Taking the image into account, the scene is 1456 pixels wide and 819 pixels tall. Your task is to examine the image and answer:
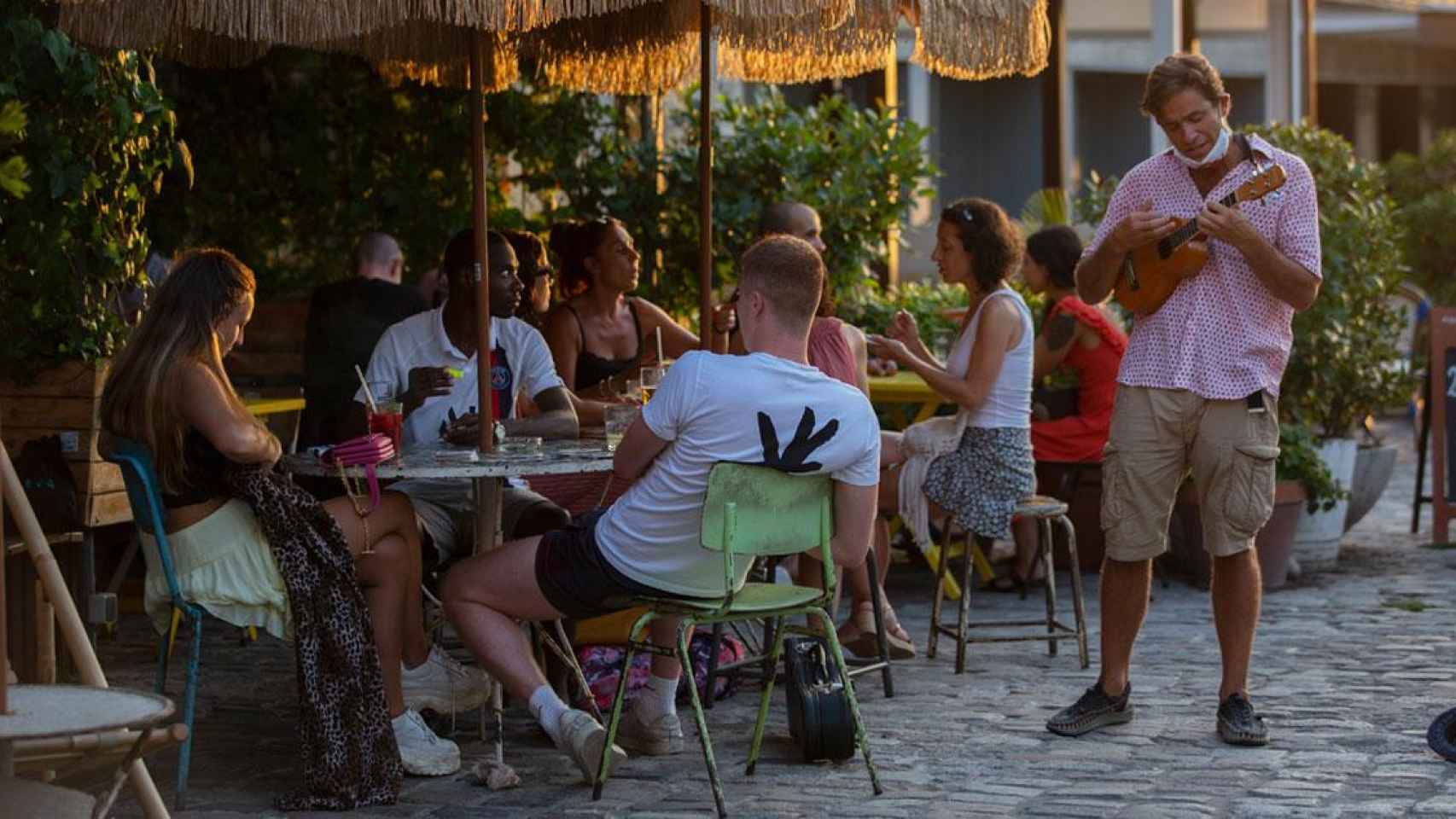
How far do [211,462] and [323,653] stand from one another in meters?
0.57

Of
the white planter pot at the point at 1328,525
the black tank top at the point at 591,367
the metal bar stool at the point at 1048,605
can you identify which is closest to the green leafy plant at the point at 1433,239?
the white planter pot at the point at 1328,525

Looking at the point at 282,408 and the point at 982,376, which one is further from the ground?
the point at 982,376

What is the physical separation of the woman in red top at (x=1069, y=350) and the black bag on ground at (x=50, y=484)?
395cm

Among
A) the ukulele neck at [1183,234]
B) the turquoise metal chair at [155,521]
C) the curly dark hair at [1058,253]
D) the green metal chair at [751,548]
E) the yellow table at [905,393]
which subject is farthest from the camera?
the curly dark hair at [1058,253]

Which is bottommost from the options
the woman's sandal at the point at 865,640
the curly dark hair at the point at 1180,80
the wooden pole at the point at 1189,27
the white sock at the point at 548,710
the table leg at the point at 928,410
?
the woman's sandal at the point at 865,640

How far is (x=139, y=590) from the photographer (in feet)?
28.5

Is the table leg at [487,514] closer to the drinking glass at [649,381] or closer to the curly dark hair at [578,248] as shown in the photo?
the drinking glass at [649,381]

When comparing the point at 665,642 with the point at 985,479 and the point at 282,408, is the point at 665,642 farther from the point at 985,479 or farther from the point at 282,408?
the point at 282,408

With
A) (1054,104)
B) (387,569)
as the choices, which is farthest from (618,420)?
(1054,104)

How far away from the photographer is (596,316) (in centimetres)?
792

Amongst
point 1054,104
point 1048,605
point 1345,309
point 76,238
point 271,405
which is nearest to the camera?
point 76,238

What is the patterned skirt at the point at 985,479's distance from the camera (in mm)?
7367

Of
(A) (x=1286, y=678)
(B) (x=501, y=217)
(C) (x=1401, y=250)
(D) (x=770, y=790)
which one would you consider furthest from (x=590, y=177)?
(D) (x=770, y=790)

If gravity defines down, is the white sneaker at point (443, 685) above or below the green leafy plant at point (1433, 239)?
below
